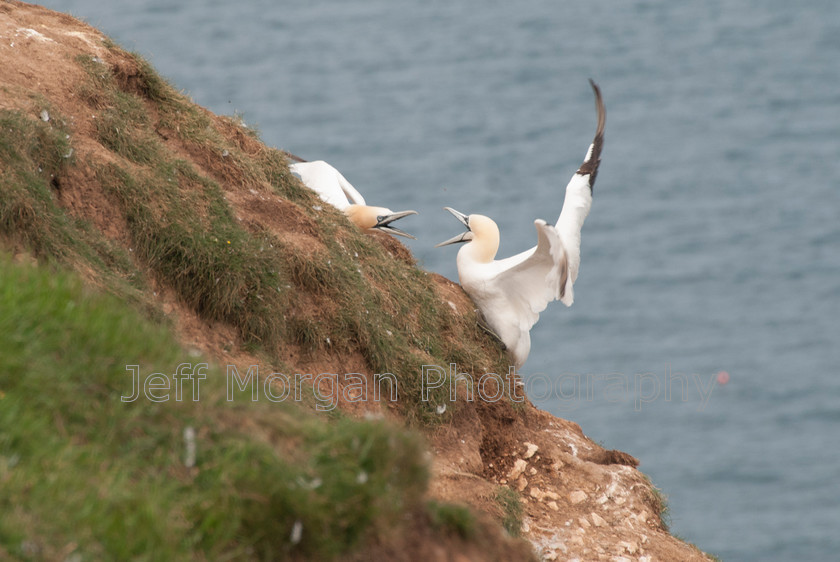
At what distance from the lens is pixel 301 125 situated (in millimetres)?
51688

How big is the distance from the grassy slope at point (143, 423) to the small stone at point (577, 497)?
2594mm

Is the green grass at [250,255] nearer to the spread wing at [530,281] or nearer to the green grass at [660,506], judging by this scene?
the spread wing at [530,281]

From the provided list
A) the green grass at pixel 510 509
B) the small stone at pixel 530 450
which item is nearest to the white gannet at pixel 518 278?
the small stone at pixel 530 450

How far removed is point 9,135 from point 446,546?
12.1 ft

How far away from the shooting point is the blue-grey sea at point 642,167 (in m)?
33.7

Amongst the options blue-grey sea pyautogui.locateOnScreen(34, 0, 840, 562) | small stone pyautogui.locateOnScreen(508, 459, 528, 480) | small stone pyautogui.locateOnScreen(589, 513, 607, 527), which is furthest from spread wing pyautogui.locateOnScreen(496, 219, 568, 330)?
blue-grey sea pyautogui.locateOnScreen(34, 0, 840, 562)

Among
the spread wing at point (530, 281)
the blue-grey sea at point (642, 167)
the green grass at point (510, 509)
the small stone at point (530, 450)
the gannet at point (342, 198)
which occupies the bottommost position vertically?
the green grass at point (510, 509)

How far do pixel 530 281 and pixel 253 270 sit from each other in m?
3.49

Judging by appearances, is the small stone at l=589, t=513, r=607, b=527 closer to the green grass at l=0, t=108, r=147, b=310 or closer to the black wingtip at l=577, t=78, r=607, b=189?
the black wingtip at l=577, t=78, r=607, b=189

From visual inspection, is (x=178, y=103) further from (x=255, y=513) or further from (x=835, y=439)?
(x=835, y=439)

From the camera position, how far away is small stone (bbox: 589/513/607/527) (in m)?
7.73

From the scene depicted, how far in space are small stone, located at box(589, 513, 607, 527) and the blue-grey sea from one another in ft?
35.9

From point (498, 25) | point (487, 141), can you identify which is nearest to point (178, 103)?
point (487, 141)

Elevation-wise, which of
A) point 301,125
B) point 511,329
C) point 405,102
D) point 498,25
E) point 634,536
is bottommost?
point 634,536
